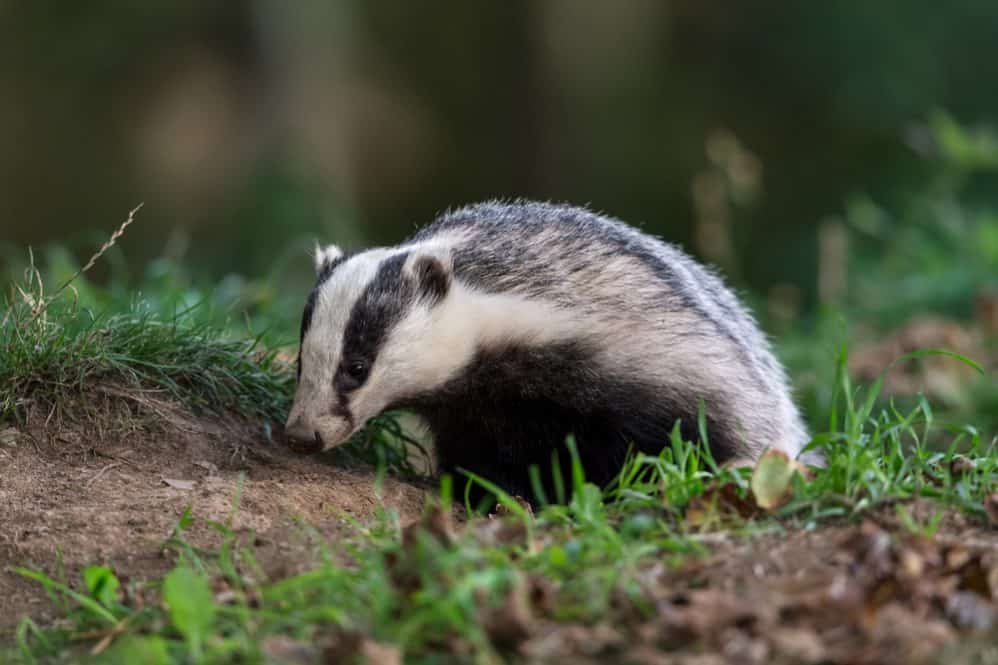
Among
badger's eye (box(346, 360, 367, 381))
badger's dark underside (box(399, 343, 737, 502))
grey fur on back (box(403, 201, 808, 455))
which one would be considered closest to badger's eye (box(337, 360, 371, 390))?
badger's eye (box(346, 360, 367, 381))

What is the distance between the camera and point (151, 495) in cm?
412

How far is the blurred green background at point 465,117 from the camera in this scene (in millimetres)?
12516

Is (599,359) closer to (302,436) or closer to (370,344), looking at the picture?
(370,344)

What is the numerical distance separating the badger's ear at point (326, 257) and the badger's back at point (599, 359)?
0.36 metres

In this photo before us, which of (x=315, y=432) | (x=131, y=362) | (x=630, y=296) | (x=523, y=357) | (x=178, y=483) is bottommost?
(x=178, y=483)

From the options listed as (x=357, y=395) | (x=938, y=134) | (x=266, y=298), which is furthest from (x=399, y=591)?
(x=938, y=134)

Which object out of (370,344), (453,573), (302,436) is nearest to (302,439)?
(302,436)

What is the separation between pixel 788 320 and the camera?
8.98 m

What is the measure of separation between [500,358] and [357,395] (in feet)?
1.75

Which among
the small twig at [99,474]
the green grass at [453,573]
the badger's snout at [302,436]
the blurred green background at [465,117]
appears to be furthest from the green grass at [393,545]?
the blurred green background at [465,117]

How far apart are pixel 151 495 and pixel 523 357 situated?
1.36 m

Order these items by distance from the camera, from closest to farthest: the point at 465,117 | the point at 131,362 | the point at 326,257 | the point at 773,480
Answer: the point at 773,480 → the point at 131,362 → the point at 326,257 → the point at 465,117

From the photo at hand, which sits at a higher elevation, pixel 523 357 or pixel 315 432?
pixel 523 357

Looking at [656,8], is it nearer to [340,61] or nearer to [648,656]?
[340,61]
